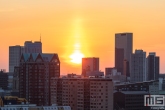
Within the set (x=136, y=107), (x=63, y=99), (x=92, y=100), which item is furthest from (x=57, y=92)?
(x=136, y=107)

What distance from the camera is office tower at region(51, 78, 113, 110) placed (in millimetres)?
165375

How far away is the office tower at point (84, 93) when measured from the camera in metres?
165

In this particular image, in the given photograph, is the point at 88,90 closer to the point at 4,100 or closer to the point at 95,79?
the point at 95,79

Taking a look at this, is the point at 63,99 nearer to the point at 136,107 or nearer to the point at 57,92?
the point at 57,92

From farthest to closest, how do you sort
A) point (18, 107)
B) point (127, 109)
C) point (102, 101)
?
point (127, 109) → point (102, 101) → point (18, 107)

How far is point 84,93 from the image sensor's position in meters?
170

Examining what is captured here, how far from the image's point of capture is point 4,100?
168m

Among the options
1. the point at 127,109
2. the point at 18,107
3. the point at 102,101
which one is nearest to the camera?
the point at 18,107

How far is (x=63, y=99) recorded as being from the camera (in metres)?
176

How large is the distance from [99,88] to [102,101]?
137 inches

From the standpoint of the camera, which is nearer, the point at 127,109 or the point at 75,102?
the point at 75,102

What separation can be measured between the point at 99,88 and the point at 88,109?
6.43m

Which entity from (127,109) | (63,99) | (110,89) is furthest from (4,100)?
(127,109)

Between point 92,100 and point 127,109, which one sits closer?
point 92,100
